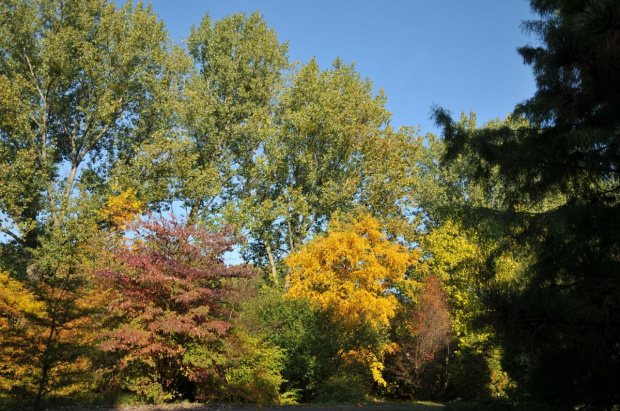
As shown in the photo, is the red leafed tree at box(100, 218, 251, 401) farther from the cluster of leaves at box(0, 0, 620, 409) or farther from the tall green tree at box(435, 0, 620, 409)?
the tall green tree at box(435, 0, 620, 409)

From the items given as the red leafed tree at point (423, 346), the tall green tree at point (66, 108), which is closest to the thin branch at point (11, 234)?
the tall green tree at point (66, 108)

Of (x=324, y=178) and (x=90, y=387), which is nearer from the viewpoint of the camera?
(x=90, y=387)

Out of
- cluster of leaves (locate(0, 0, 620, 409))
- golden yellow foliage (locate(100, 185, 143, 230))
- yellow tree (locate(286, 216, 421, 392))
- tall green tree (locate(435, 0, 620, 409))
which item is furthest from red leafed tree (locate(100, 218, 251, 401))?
golden yellow foliage (locate(100, 185, 143, 230))

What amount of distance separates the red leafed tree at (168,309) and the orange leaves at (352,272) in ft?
18.3

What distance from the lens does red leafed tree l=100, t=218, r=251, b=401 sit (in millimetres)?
10469

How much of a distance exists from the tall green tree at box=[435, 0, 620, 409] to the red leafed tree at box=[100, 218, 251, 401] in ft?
→ 21.9

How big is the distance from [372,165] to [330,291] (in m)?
9.71

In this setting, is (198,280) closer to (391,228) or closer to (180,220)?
(180,220)

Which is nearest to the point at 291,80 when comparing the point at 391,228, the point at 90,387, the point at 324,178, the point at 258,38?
the point at 258,38

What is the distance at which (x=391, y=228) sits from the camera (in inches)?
931

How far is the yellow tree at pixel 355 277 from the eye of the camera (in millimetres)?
15486

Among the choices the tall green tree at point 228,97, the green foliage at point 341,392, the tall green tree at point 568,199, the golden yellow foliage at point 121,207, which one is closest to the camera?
the tall green tree at point 568,199

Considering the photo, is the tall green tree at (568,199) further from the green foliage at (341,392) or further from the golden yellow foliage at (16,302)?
the golden yellow foliage at (16,302)

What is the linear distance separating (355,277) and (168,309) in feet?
25.9
